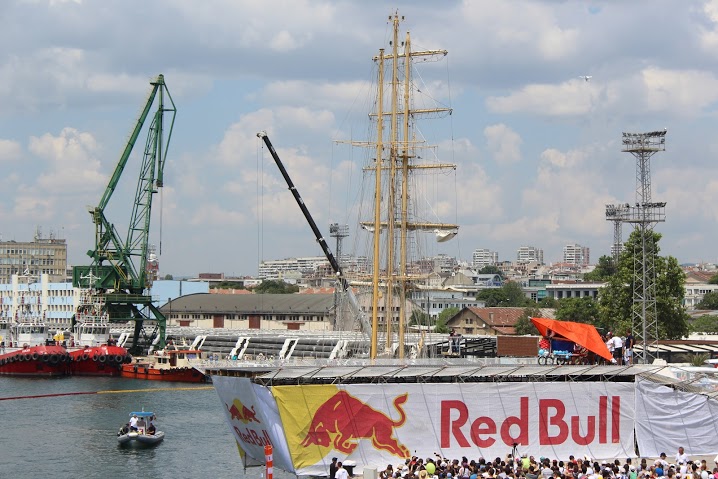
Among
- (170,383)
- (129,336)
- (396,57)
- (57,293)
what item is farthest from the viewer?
(57,293)

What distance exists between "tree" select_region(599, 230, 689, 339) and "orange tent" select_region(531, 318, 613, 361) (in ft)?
126

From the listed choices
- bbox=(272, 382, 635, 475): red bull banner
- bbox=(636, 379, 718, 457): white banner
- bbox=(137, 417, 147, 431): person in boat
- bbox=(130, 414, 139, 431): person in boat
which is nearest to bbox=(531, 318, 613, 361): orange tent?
bbox=(272, 382, 635, 475): red bull banner

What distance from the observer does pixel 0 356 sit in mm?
99438

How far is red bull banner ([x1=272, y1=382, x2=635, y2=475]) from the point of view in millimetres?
39094

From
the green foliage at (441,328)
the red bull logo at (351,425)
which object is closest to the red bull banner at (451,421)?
the red bull logo at (351,425)

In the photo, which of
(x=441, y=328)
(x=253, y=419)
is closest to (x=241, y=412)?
(x=253, y=419)

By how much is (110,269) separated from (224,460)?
62.0 meters

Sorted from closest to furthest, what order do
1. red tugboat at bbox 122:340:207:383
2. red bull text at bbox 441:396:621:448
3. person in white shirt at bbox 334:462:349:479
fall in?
person in white shirt at bbox 334:462:349:479 < red bull text at bbox 441:396:621:448 < red tugboat at bbox 122:340:207:383

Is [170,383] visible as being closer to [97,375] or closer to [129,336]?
[97,375]

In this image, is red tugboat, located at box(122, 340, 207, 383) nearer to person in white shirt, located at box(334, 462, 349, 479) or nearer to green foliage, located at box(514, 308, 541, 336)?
green foliage, located at box(514, 308, 541, 336)

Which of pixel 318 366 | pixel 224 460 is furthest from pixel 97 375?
pixel 318 366

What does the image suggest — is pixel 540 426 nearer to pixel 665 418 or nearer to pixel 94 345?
pixel 665 418

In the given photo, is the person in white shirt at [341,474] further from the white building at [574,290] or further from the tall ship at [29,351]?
the white building at [574,290]

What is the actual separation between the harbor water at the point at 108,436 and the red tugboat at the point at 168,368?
876cm
